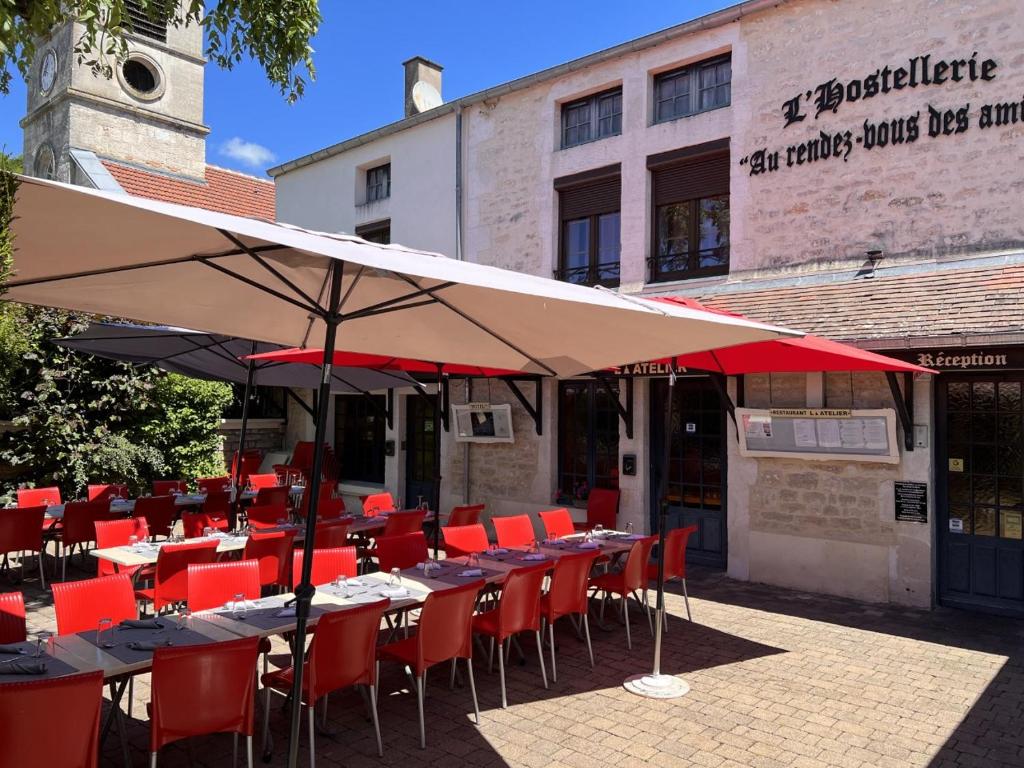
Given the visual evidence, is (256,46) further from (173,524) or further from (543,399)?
(543,399)

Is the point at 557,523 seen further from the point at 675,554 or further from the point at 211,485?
the point at 211,485

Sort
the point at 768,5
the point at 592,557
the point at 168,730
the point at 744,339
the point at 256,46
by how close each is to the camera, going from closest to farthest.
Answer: the point at 168,730 → the point at 744,339 → the point at 256,46 → the point at 592,557 → the point at 768,5

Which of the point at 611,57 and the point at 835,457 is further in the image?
the point at 611,57

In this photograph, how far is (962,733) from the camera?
16.1 feet

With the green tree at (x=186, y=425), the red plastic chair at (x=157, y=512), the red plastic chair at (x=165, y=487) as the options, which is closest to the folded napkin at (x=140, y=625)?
the red plastic chair at (x=157, y=512)

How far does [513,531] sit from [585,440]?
330cm

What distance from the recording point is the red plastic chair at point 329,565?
6000mm

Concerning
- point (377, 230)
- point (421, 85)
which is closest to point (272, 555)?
point (377, 230)

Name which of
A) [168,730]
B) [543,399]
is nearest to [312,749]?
[168,730]

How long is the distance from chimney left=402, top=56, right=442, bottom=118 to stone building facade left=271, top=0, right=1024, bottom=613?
344 centimetres

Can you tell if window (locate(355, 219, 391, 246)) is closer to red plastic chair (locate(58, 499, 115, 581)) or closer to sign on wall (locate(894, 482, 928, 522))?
red plastic chair (locate(58, 499, 115, 581))

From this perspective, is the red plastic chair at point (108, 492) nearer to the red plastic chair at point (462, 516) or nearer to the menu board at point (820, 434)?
the red plastic chair at point (462, 516)

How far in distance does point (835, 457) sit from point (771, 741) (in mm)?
4283

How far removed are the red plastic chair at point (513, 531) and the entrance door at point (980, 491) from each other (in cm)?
430
